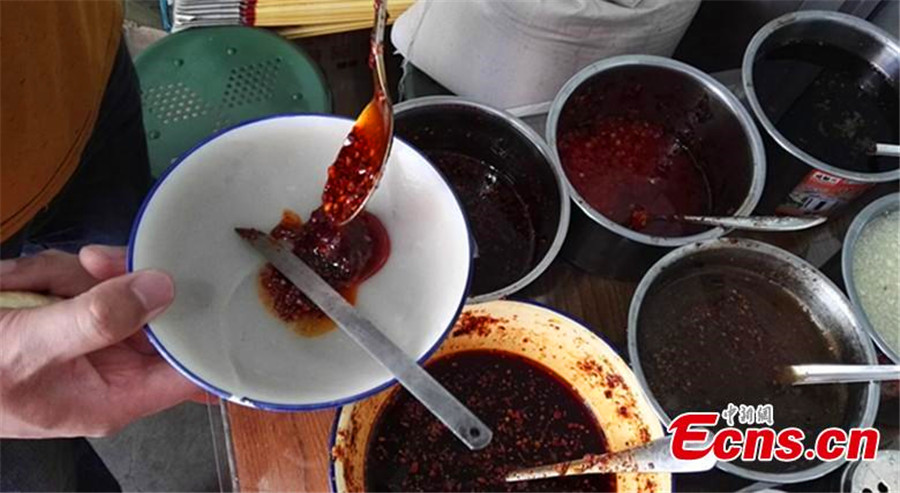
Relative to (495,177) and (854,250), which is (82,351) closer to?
(495,177)

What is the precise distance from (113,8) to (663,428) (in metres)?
0.73

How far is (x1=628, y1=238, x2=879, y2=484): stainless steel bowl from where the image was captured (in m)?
0.75

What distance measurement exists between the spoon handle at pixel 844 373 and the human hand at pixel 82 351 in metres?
0.61

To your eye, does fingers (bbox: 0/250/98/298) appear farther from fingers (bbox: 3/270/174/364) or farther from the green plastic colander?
the green plastic colander

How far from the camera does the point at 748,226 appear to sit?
779 mm

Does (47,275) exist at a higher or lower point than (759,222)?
lower

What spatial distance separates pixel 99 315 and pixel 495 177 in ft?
1.59

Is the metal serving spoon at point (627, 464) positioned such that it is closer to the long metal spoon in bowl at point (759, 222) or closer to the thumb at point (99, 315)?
the long metal spoon in bowl at point (759, 222)

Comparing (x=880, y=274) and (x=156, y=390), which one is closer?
(x=156, y=390)

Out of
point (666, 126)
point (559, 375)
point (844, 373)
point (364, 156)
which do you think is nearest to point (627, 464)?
point (559, 375)

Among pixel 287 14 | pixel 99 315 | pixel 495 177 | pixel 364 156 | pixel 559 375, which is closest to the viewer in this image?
pixel 99 315

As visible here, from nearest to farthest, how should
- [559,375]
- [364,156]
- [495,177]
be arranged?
1. [364,156]
2. [559,375]
3. [495,177]

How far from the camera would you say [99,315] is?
551 millimetres

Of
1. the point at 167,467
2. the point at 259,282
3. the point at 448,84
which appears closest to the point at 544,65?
the point at 448,84
